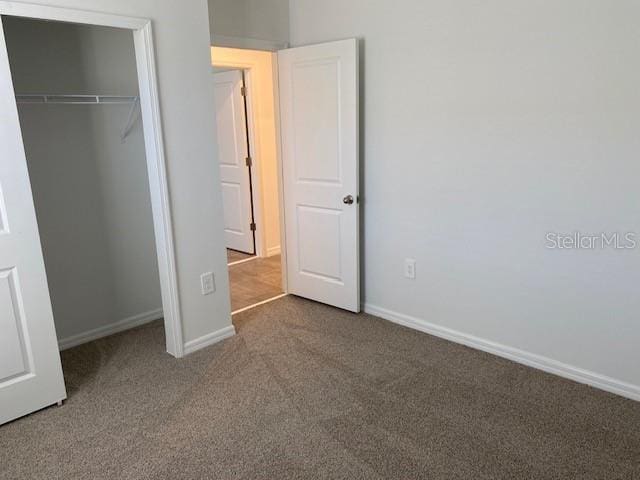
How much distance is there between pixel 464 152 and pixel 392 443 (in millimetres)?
1702

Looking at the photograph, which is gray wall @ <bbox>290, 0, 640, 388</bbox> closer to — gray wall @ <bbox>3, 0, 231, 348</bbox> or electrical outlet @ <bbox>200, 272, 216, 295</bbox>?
gray wall @ <bbox>3, 0, 231, 348</bbox>

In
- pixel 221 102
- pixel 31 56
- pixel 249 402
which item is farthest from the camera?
pixel 221 102

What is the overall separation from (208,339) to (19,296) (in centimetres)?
118

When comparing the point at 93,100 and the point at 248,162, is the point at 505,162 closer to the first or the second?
the point at 93,100

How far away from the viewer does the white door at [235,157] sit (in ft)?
16.5

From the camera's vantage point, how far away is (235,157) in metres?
5.20

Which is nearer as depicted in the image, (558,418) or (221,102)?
(558,418)

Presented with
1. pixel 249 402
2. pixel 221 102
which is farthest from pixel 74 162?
pixel 221 102

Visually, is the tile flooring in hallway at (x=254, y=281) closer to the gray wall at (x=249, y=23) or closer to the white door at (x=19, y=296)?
the white door at (x=19, y=296)

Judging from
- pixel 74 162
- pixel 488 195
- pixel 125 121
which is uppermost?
pixel 125 121

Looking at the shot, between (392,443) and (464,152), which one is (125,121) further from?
(392,443)

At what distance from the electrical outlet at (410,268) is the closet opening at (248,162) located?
1.47 m

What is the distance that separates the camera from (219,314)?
10.6 feet

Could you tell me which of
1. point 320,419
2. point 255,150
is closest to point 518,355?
point 320,419
